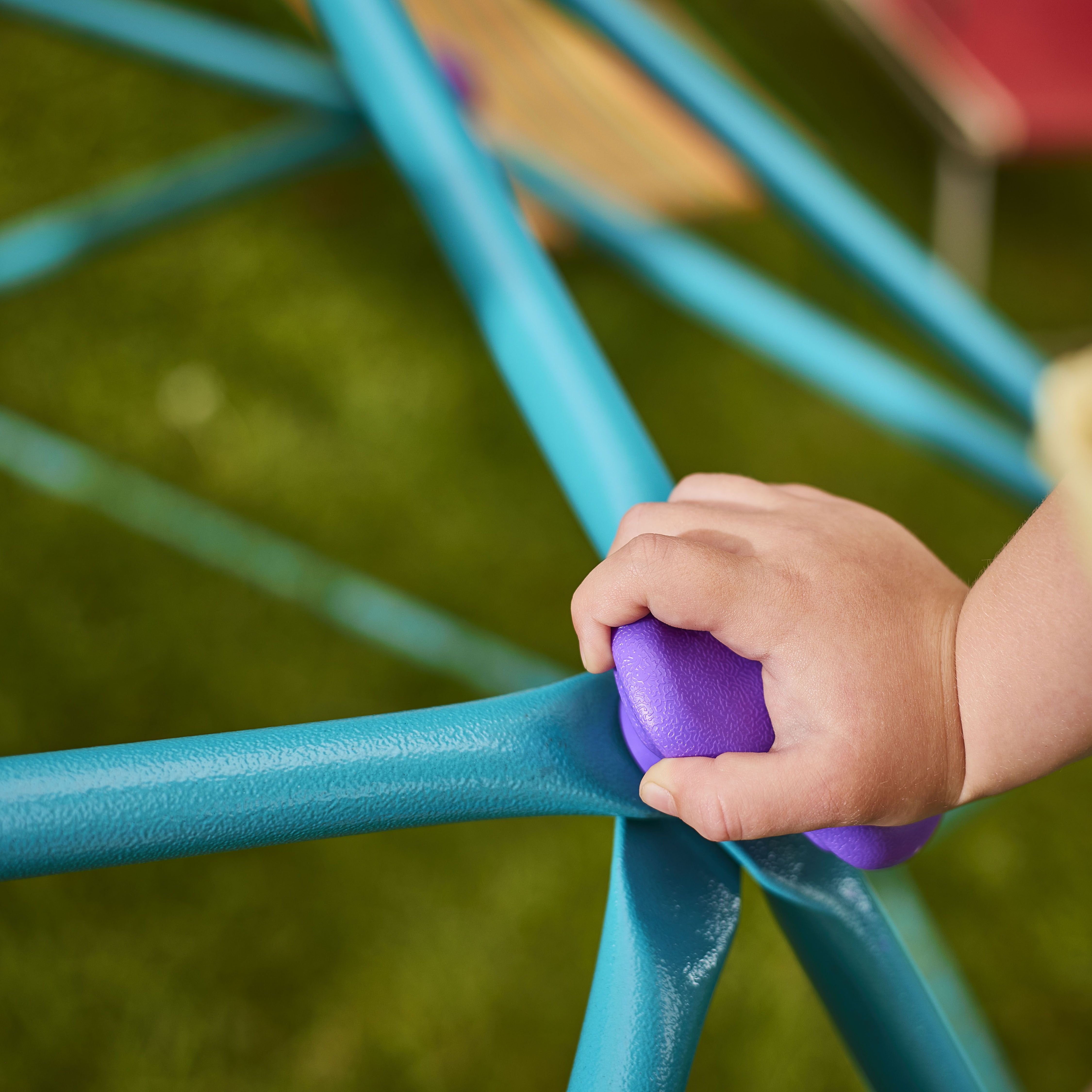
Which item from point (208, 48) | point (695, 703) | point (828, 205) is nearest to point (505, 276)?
point (695, 703)

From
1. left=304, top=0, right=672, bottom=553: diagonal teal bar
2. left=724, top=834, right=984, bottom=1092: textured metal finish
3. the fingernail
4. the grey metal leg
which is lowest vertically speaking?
left=724, top=834, right=984, bottom=1092: textured metal finish

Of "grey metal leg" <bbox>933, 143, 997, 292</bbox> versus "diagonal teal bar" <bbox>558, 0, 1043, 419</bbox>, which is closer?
"diagonal teal bar" <bbox>558, 0, 1043, 419</bbox>

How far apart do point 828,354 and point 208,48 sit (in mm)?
654

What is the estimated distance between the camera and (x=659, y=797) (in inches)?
14.6

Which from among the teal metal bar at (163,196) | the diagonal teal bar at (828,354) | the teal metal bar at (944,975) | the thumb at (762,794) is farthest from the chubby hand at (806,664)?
the teal metal bar at (163,196)

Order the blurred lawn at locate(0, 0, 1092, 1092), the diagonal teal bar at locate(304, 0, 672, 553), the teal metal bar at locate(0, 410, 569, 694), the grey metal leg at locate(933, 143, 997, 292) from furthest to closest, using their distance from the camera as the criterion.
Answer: the grey metal leg at locate(933, 143, 997, 292)
the teal metal bar at locate(0, 410, 569, 694)
the blurred lawn at locate(0, 0, 1092, 1092)
the diagonal teal bar at locate(304, 0, 672, 553)

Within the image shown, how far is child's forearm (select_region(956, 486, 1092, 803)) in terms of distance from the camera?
360mm

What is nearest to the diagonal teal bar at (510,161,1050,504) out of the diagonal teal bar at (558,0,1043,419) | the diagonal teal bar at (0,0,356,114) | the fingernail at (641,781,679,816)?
the diagonal teal bar at (558,0,1043,419)

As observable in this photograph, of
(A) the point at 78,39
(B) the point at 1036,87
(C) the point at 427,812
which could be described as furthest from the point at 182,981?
(B) the point at 1036,87

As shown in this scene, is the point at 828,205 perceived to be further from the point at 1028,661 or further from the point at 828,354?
the point at 1028,661

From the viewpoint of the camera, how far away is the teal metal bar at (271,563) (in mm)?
1231

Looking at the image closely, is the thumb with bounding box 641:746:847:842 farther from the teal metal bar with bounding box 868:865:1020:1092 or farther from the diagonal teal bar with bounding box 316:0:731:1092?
the teal metal bar with bounding box 868:865:1020:1092

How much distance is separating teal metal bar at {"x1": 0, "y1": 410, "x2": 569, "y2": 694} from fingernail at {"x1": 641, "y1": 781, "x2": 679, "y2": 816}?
0.84 m

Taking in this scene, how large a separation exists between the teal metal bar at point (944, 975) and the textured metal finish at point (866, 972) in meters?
0.65
